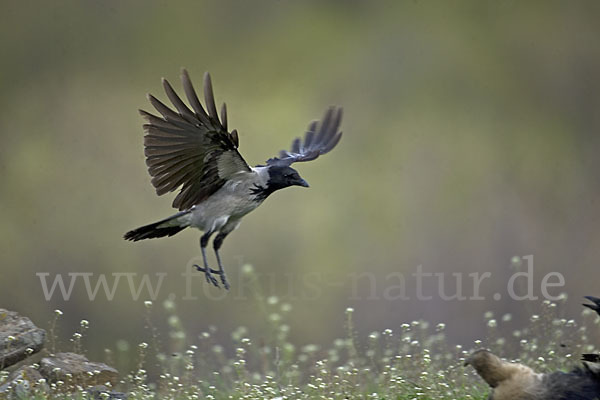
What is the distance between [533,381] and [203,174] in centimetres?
307

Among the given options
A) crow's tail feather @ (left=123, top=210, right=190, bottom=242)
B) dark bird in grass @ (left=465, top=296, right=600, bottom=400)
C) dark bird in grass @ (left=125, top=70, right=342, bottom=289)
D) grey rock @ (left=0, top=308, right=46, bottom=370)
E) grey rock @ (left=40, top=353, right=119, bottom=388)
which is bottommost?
dark bird in grass @ (left=465, top=296, right=600, bottom=400)

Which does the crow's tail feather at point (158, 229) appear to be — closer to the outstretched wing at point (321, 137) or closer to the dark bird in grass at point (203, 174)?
the dark bird in grass at point (203, 174)

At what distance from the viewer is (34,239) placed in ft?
39.2

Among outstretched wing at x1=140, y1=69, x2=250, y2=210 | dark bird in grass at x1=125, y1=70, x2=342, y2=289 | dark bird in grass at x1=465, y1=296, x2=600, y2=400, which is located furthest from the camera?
dark bird in grass at x1=125, y1=70, x2=342, y2=289

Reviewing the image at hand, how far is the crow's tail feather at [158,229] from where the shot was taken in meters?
7.32

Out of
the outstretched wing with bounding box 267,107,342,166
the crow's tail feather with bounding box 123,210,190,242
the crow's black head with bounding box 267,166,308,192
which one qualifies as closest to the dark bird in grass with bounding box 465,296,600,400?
the crow's black head with bounding box 267,166,308,192

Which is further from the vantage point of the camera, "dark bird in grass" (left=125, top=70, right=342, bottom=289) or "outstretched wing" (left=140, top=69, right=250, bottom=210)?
"dark bird in grass" (left=125, top=70, right=342, bottom=289)

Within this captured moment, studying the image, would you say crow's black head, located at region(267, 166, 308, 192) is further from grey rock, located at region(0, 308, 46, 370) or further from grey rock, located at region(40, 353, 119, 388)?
grey rock, located at region(0, 308, 46, 370)

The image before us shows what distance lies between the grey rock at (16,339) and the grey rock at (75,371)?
0.13m

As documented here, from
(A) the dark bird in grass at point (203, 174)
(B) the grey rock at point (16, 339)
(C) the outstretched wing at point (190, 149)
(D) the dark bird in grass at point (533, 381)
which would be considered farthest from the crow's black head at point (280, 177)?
(D) the dark bird in grass at point (533, 381)

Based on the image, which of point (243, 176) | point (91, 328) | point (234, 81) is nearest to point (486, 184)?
point (234, 81)

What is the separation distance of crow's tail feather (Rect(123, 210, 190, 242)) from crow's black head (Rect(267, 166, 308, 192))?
64 centimetres

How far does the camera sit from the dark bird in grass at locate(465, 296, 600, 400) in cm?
496

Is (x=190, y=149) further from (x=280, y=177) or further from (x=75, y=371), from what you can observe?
(x=75, y=371)
